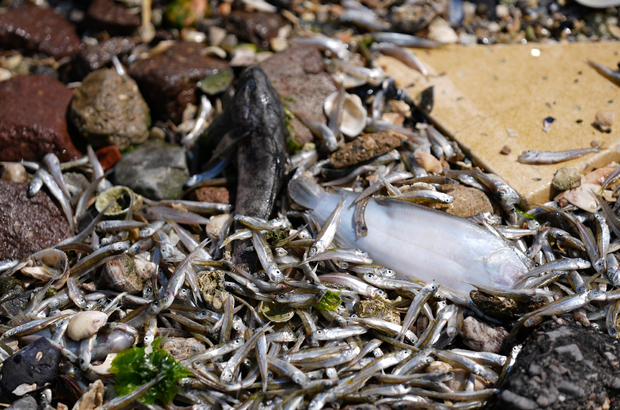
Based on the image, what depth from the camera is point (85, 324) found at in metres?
3.91

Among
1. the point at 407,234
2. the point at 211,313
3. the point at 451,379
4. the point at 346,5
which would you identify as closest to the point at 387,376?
the point at 451,379

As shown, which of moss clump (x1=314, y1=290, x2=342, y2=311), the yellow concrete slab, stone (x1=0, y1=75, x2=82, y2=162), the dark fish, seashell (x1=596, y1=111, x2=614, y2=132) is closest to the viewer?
moss clump (x1=314, y1=290, x2=342, y2=311)

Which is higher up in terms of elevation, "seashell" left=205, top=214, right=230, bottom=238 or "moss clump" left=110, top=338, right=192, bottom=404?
"seashell" left=205, top=214, right=230, bottom=238

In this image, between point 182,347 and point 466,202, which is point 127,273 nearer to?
point 182,347

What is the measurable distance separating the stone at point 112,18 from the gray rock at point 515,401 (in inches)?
285

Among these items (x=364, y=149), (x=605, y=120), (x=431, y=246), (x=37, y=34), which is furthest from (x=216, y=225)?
(x=37, y=34)

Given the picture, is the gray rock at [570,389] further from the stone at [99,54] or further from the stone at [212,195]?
the stone at [99,54]

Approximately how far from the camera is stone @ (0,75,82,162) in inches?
220

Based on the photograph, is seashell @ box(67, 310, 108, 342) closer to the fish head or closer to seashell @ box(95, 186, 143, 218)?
seashell @ box(95, 186, 143, 218)

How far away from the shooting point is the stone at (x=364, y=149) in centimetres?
511

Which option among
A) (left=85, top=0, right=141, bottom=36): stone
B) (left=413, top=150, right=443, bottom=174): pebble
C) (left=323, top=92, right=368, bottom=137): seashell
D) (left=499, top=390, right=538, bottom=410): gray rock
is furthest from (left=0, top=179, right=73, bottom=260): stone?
(left=499, top=390, right=538, bottom=410): gray rock

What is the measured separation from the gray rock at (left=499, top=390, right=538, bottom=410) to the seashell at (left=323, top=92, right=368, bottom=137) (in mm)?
3359

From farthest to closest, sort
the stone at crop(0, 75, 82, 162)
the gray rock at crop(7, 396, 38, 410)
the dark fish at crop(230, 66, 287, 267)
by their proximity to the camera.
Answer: the stone at crop(0, 75, 82, 162) < the dark fish at crop(230, 66, 287, 267) < the gray rock at crop(7, 396, 38, 410)

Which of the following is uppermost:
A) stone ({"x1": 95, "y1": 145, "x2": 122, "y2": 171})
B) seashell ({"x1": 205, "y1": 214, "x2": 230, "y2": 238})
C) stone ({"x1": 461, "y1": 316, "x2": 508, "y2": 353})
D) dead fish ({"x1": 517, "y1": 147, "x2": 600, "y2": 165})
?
dead fish ({"x1": 517, "y1": 147, "x2": 600, "y2": 165})
